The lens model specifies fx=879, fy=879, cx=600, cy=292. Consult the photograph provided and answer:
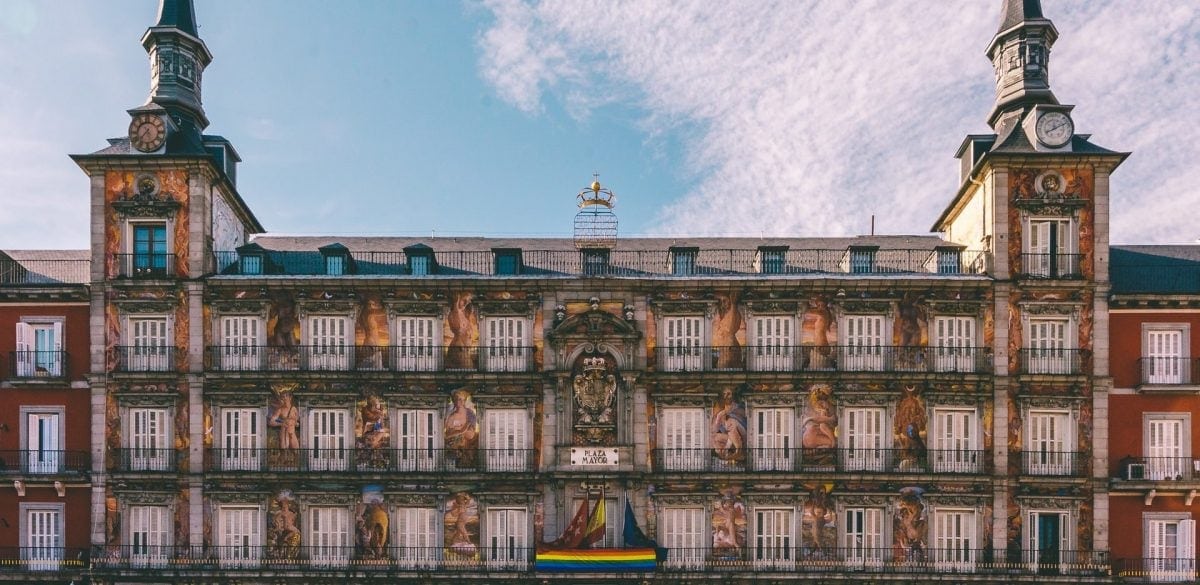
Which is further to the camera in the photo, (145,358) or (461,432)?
(461,432)

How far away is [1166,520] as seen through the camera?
35.9 meters

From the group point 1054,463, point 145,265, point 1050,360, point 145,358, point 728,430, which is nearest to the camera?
point 1054,463

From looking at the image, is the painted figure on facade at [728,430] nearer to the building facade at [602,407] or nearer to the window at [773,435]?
the building facade at [602,407]

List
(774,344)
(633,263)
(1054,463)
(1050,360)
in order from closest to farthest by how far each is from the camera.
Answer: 1. (1054,463)
2. (1050,360)
3. (774,344)
4. (633,263)

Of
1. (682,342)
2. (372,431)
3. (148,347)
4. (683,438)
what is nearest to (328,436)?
(372,431)

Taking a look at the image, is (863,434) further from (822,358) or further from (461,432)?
(461,432)

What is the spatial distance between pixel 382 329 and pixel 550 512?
10.3m

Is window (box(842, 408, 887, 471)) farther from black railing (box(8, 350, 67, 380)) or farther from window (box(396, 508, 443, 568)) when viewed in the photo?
black railing (box(8, 350, 67, 380))

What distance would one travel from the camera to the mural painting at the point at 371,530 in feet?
118

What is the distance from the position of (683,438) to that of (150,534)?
22096 mm

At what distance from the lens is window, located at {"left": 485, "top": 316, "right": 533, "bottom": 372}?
36.6m

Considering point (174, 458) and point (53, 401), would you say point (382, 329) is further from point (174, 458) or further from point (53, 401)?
point (53, 401)

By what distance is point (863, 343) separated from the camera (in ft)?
120

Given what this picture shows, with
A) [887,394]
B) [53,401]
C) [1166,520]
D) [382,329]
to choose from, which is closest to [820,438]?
[887,394]
